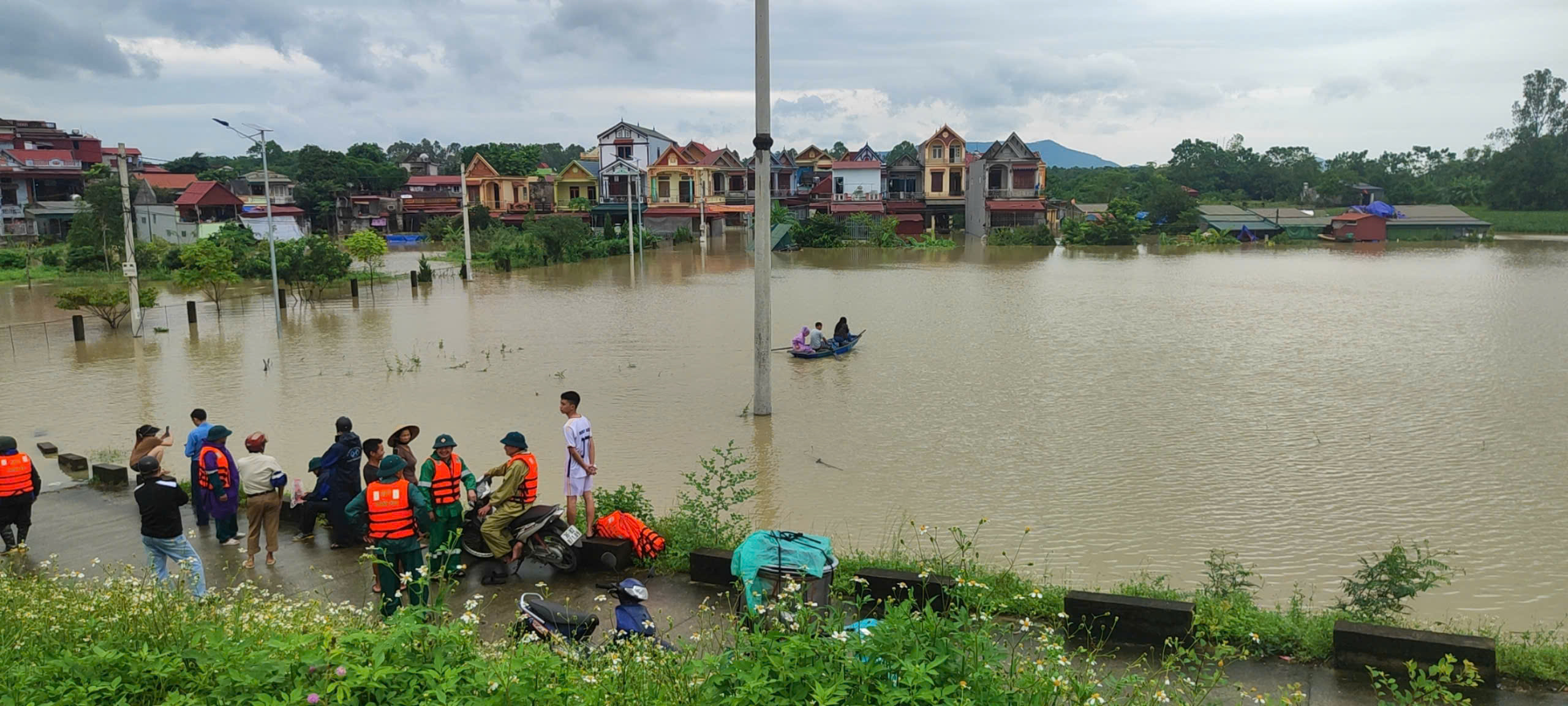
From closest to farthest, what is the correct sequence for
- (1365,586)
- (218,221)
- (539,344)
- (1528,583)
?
(1365,586) → (1528,583) → (539,344) → (218,221)

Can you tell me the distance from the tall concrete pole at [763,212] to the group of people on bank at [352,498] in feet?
18.5

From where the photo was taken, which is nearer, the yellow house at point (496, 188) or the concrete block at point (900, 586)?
the concrete block at point (900, 586)

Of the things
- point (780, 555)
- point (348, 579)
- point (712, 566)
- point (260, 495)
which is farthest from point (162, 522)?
point (780, 555)

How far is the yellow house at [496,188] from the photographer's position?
7262cm

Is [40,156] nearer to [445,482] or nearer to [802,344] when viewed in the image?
[802,344]

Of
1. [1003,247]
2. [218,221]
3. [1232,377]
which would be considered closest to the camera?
[1232,377]

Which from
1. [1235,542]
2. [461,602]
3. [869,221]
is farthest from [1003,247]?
[461,602]

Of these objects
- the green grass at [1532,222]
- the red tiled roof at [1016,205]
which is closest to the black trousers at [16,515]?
the red tiled roof at [1016,205]

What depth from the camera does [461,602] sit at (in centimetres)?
794

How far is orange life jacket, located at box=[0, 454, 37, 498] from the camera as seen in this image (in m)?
9.18

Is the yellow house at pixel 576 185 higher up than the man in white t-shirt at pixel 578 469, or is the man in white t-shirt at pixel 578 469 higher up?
the yellow house at pixel 576 185

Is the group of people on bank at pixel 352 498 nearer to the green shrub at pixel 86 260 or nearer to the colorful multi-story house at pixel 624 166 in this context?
the green shrub at pixel 86 260

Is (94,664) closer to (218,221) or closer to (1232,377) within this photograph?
(1232,377)

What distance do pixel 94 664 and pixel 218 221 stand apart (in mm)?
67750
